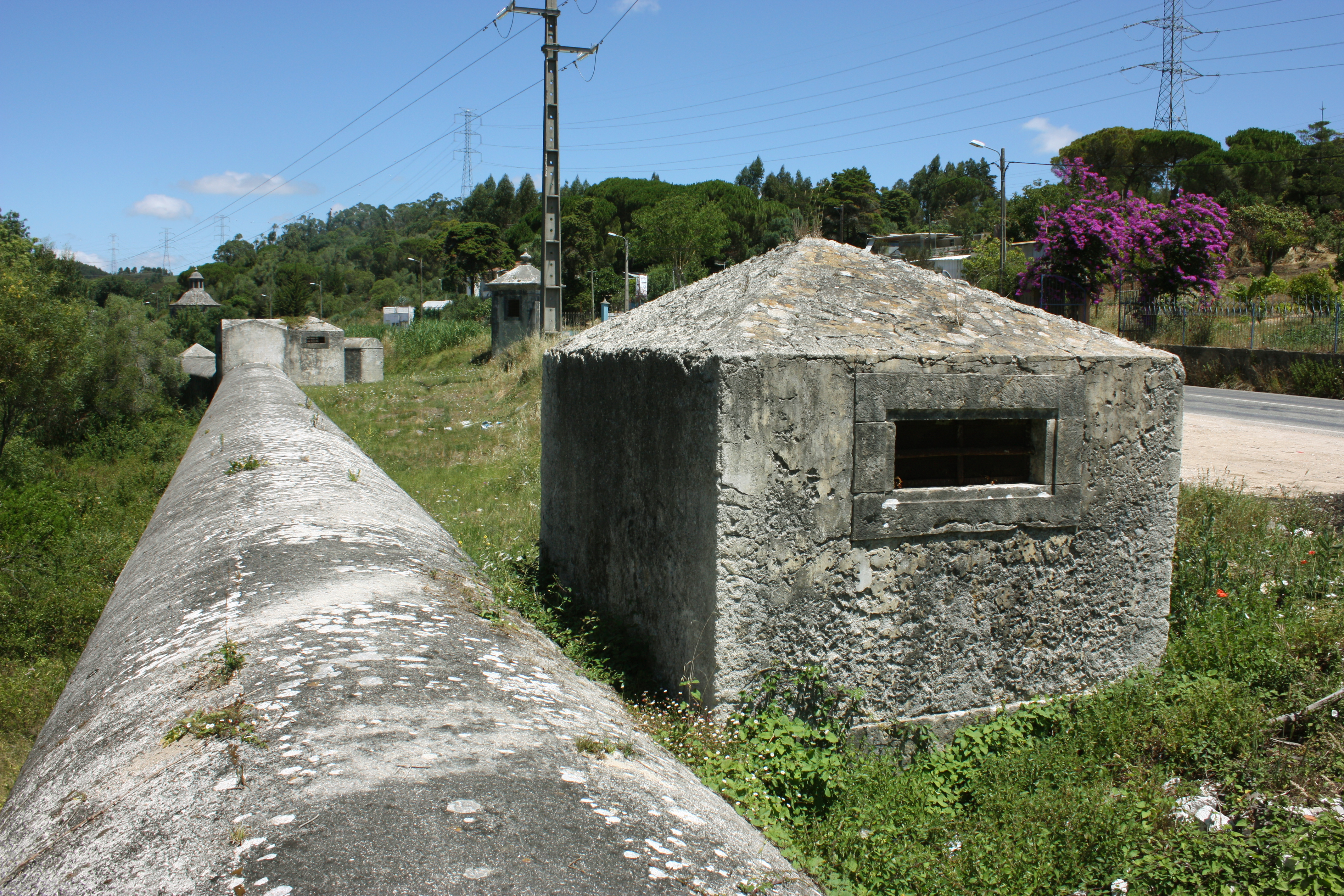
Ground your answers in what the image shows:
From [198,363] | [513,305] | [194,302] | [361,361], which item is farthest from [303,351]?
[194,302]

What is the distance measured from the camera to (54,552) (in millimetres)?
11852

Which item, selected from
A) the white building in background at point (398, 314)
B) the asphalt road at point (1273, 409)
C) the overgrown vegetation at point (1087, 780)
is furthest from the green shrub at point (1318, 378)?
the white building in background at point (398, 314)

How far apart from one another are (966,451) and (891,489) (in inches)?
24.9

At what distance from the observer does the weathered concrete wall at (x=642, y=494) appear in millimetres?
3613

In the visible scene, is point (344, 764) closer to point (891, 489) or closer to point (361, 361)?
point (891, 489)

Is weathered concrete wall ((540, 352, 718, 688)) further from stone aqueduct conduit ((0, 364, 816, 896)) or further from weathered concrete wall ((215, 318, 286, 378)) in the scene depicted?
weathered concrete wall ((215, 318, 286, 378))

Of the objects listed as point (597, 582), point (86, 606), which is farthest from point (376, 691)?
point (86, 606)

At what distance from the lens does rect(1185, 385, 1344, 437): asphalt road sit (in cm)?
1312

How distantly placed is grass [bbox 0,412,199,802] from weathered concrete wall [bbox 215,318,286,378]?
8.70 feet

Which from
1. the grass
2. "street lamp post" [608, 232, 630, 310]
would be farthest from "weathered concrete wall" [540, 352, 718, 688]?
"street lamp post" [608, 232, 630, 310]

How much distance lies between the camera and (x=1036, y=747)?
12.4ft

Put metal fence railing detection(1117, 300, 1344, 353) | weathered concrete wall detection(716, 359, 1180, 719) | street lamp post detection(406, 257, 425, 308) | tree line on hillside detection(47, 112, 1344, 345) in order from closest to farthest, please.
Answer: weathered concrete wall detection(716, 359, 1180, 719) → metal fence railing detection(1117, 300, 1344, 353) → tree line on hillside detection(47, 112, 1344, 345) → street lamp post detection(406, 257, 425, 308)

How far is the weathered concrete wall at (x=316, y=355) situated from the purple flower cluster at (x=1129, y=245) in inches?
785

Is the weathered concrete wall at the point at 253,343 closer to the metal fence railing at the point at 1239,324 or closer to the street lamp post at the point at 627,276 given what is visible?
the street lamp post at the point at 627,276
